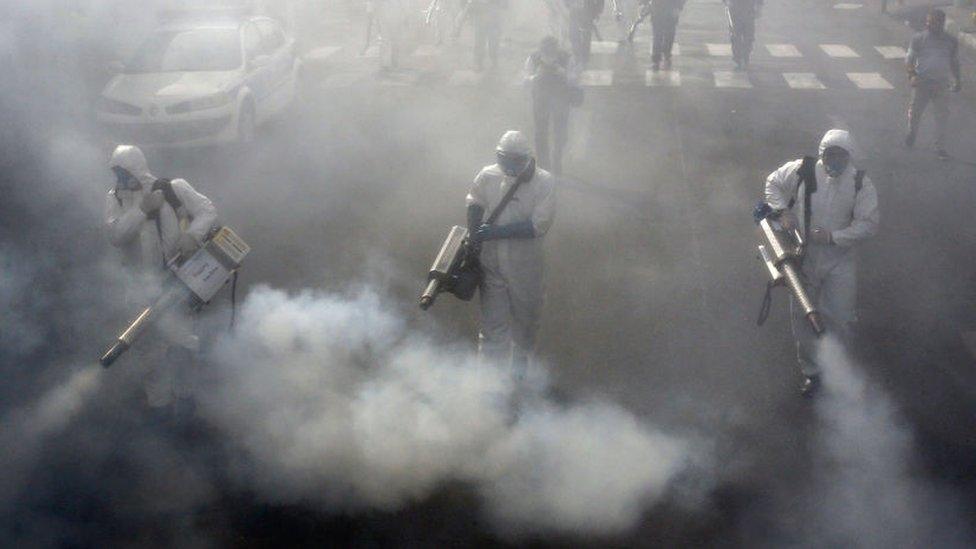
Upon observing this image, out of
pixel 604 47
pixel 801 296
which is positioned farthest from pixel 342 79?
pixel 801 296

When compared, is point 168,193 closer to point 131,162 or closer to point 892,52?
point 131,162

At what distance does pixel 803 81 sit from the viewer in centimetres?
1678

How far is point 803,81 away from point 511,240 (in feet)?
38.6

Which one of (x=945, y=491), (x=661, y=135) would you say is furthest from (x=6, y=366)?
(x=661, y=135)

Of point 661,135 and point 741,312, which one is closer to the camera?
point 741,312

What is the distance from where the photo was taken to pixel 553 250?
9.66m

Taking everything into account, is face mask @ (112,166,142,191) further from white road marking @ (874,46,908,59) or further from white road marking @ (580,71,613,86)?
white road marking @ (874,46,908,59)

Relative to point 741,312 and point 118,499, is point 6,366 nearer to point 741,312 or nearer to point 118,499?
point 118,499

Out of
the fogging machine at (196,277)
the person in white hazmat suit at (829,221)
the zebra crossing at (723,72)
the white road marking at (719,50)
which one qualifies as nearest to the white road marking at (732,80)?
the zebra crossing at (723,72)

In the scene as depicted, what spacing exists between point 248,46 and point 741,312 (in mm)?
8450

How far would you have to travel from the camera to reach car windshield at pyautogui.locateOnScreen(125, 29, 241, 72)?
45.1 ft

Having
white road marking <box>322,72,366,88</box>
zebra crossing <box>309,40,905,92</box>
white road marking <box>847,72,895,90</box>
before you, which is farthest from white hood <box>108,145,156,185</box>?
white road marking <box>847,72,895,90</box>

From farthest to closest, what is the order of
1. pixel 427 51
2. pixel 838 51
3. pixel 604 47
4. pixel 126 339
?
pixel 427 51
pixel 604 47
pixel 838 51
pixel 126 339

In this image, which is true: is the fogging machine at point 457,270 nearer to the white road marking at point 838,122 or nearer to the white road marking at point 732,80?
the white road marking at point 838,122
